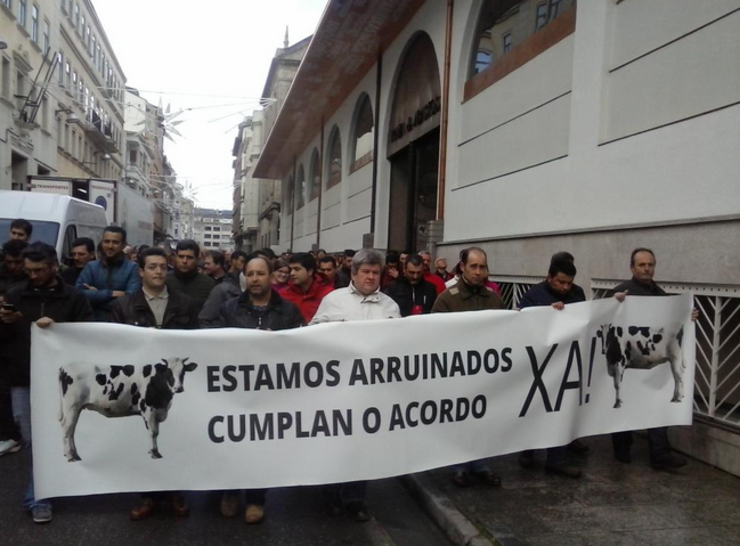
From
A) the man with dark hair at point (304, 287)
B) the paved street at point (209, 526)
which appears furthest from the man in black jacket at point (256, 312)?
the man with dark hair at point (304, 287)

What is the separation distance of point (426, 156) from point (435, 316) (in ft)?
39.3

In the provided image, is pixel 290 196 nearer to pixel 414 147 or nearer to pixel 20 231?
pixel 414 147

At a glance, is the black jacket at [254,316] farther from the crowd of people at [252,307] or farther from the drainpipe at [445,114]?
the drainpipe at [445,114]

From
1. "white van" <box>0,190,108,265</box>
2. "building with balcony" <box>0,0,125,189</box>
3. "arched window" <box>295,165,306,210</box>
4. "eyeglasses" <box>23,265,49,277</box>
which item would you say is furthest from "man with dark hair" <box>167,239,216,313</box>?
"arched window" <box>295,165,306,210</box>

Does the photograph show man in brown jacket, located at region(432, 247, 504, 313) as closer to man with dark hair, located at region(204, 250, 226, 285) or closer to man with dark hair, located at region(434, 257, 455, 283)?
man with dark hair, located at region(204, 250, 226, 285)

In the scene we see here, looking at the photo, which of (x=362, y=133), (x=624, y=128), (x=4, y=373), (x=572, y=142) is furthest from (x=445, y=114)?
(x=4, y=373)

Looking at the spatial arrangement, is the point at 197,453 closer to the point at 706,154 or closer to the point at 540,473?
the point at 540,473

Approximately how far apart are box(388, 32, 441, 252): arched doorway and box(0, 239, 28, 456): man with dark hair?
989cm

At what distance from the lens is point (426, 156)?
15852 mm

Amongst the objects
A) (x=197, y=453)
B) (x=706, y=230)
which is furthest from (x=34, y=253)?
(x=706, y=230)

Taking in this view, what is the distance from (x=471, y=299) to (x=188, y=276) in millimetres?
2988

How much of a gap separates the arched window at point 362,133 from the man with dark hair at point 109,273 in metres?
13.9

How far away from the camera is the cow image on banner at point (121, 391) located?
3.86 m

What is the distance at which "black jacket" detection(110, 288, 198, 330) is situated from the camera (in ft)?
14.0
